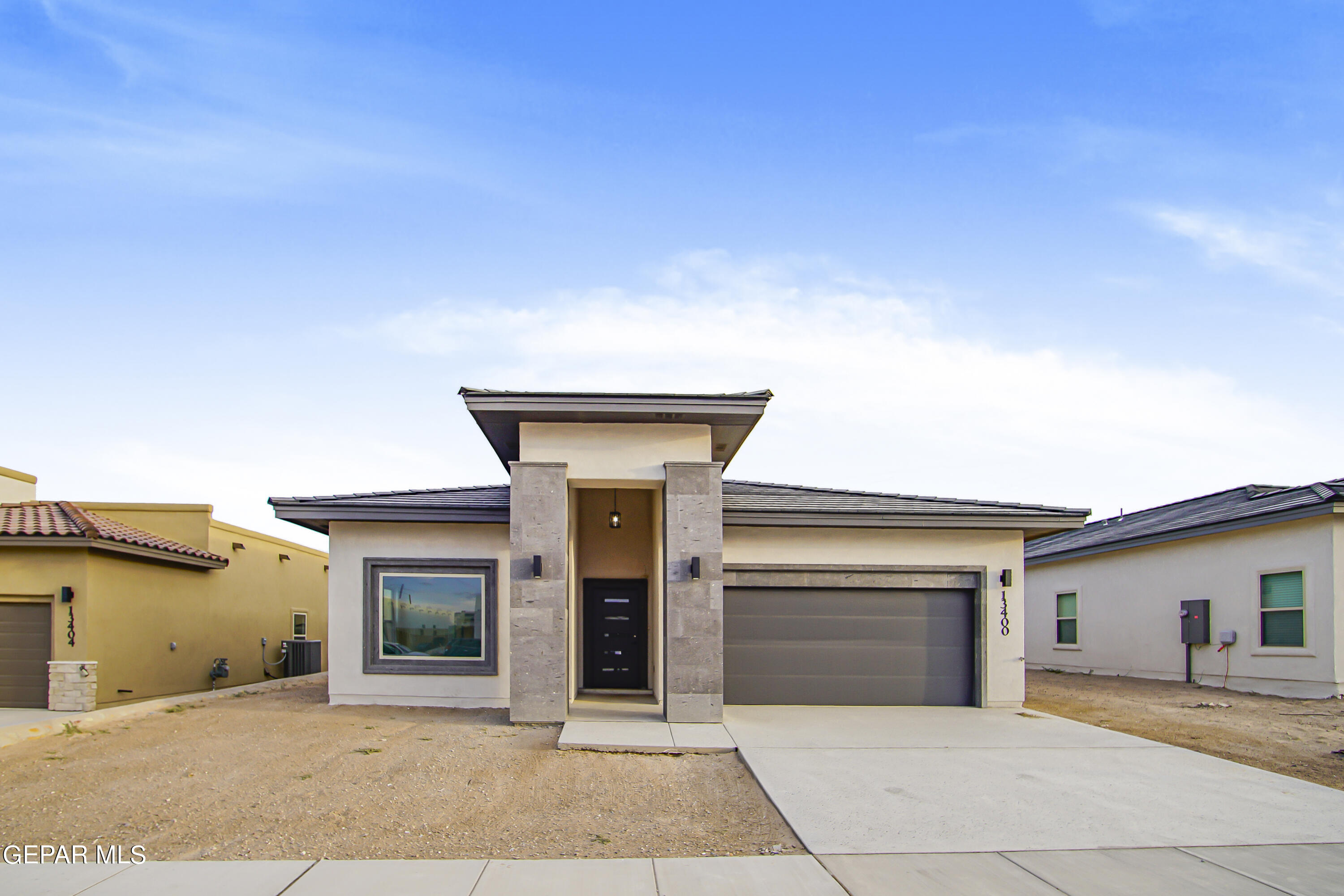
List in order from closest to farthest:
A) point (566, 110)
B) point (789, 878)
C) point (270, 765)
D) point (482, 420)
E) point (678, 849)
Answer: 1. point (789, 878)
2. point (678, 849)
3. point (270, 765)
4. point (482, 420)
5. point (566, 110)

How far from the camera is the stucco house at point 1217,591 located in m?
13.6

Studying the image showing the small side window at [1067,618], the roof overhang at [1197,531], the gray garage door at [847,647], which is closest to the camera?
the gray garage door at [847,647]

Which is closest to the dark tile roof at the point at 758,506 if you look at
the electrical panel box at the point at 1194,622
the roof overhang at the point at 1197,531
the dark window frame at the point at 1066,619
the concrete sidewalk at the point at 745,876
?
the roof overhang at the point at 1197,531

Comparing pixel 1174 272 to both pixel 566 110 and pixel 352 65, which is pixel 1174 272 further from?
pixel 352 65

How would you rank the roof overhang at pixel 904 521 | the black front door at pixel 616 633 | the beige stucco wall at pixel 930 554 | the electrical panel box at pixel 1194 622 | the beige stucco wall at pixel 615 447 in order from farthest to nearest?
the electrical panel box at pixel 1194 622
the black front door at pixel 616 633
the beige stucco wall at pixel 930 554
the roof overhang at pixel 904 521
the beige stucco wall at pixel 615 447

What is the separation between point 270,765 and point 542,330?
→ 30.0 feet

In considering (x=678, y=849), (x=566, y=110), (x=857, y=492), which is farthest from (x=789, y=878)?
(x=566, y=110)

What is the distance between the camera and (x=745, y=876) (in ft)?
17.1

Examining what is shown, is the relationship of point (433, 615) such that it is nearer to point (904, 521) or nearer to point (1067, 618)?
point (904, 521)

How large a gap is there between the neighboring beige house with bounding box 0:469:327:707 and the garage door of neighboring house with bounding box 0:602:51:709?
2cm

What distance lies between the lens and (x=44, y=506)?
50.0 ft

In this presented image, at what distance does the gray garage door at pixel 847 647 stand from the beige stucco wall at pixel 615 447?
110 inches

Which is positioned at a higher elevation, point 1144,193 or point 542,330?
point 1144,193

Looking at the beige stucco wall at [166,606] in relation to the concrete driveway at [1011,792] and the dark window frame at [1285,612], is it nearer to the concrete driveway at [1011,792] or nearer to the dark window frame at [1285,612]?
the concrete driveway at [1011,792]
